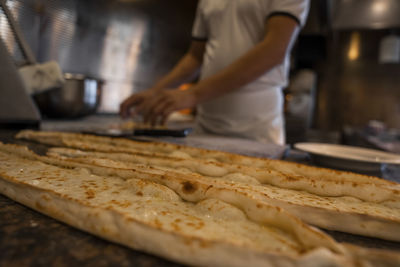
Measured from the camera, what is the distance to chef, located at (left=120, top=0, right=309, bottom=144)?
5.33ft

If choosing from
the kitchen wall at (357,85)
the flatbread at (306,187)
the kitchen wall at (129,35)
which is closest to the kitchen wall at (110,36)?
the kitchen wall at (129,35)

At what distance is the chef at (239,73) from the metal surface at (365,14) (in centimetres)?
279

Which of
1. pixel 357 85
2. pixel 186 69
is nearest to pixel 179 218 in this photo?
pixel 186 69

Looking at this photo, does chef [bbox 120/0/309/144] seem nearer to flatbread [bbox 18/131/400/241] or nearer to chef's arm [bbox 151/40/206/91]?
chef's arm [bbox 151/40/206/91]

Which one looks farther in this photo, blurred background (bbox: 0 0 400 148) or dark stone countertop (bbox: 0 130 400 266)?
blurred background (bbox: 0 0 400 148)

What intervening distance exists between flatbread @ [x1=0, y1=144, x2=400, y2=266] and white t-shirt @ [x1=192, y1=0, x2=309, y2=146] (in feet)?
4.64

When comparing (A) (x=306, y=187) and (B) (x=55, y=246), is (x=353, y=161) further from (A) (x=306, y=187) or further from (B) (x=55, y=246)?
(B) (x=55, y=246)

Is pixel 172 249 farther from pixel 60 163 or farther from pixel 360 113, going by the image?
pixel 360 113

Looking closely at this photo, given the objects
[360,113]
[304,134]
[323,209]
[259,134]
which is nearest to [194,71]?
[259,134]

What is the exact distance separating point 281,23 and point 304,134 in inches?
148

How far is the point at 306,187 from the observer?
721 mm

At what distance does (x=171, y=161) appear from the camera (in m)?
0.88

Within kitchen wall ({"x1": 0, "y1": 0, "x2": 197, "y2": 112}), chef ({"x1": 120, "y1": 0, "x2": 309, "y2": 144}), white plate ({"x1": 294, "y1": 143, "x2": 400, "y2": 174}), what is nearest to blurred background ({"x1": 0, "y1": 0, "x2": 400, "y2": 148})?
kitchen wall ({"x1": 0, "y1": 0, "x2": 197, "y2": 112})

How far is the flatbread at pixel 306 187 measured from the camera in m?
0.55
